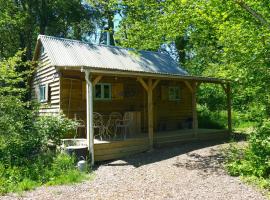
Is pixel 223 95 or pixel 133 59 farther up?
pixel 133 59

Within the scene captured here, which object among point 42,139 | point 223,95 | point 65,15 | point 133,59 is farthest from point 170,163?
point 65,15

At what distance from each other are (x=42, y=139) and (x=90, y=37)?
2138 centimetres

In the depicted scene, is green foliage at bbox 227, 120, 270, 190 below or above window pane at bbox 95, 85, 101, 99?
below

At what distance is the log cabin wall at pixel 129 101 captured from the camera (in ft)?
39.5

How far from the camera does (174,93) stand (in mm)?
15164

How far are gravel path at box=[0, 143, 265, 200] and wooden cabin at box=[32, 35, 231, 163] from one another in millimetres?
1473

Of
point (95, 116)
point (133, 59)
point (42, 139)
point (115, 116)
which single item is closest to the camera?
point (42, 139)

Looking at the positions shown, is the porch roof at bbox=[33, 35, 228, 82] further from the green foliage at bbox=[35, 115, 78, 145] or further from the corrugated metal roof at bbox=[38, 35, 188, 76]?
the green foliage at bbox=[35, 115, 78, 145]

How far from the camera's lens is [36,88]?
15219 millimetres

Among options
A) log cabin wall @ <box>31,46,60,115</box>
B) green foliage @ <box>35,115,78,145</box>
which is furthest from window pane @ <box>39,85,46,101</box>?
green foliage @ <box>35,115,78,145</box>

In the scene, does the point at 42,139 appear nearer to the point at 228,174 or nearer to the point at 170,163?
the point at 170,163

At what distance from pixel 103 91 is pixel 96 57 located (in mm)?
1934

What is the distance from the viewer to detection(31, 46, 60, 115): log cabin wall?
12.2 m

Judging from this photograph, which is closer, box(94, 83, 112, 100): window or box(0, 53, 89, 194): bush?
box(0, 53, 89, 194): bush
